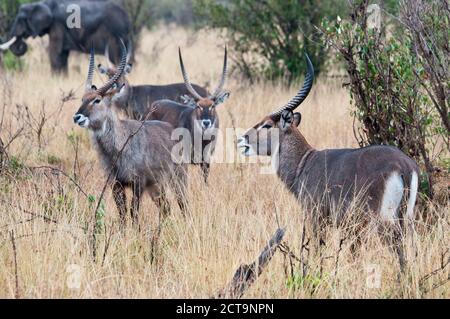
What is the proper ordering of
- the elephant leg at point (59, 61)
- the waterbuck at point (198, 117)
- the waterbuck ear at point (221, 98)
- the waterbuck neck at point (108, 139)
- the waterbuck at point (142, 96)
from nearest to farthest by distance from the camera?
Answer: the waterbuck neck at point (108, 139) → the waterbuck at point (198, 117) → the waterbuck ear at point (221, 98) → the waterbuck at point (142, 96) → the elephant leg at point (59, 61)

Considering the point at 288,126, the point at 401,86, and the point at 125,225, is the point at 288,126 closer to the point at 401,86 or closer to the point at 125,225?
the point at 401,86

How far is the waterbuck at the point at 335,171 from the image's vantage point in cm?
504

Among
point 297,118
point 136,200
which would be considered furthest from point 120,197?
point 297,118

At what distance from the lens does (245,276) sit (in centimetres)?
415

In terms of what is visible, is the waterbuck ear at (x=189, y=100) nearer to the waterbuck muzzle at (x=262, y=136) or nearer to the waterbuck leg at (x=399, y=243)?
the waterbuck muzzle at (x=262, y=136)

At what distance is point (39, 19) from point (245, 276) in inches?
480

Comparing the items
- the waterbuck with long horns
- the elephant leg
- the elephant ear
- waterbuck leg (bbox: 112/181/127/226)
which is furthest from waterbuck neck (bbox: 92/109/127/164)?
the elephant ear

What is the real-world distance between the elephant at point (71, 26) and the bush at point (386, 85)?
9.58 metres

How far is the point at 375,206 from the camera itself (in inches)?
200

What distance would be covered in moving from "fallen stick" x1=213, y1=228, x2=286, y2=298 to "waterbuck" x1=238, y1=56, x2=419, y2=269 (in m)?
0.76

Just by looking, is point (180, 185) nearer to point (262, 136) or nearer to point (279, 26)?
point (262, 136)

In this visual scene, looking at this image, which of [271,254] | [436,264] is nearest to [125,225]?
Answer: [271,254]

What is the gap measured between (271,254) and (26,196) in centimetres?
201

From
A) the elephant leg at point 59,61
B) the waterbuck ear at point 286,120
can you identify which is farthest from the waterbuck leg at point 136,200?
the elephant leg at point 59,61
